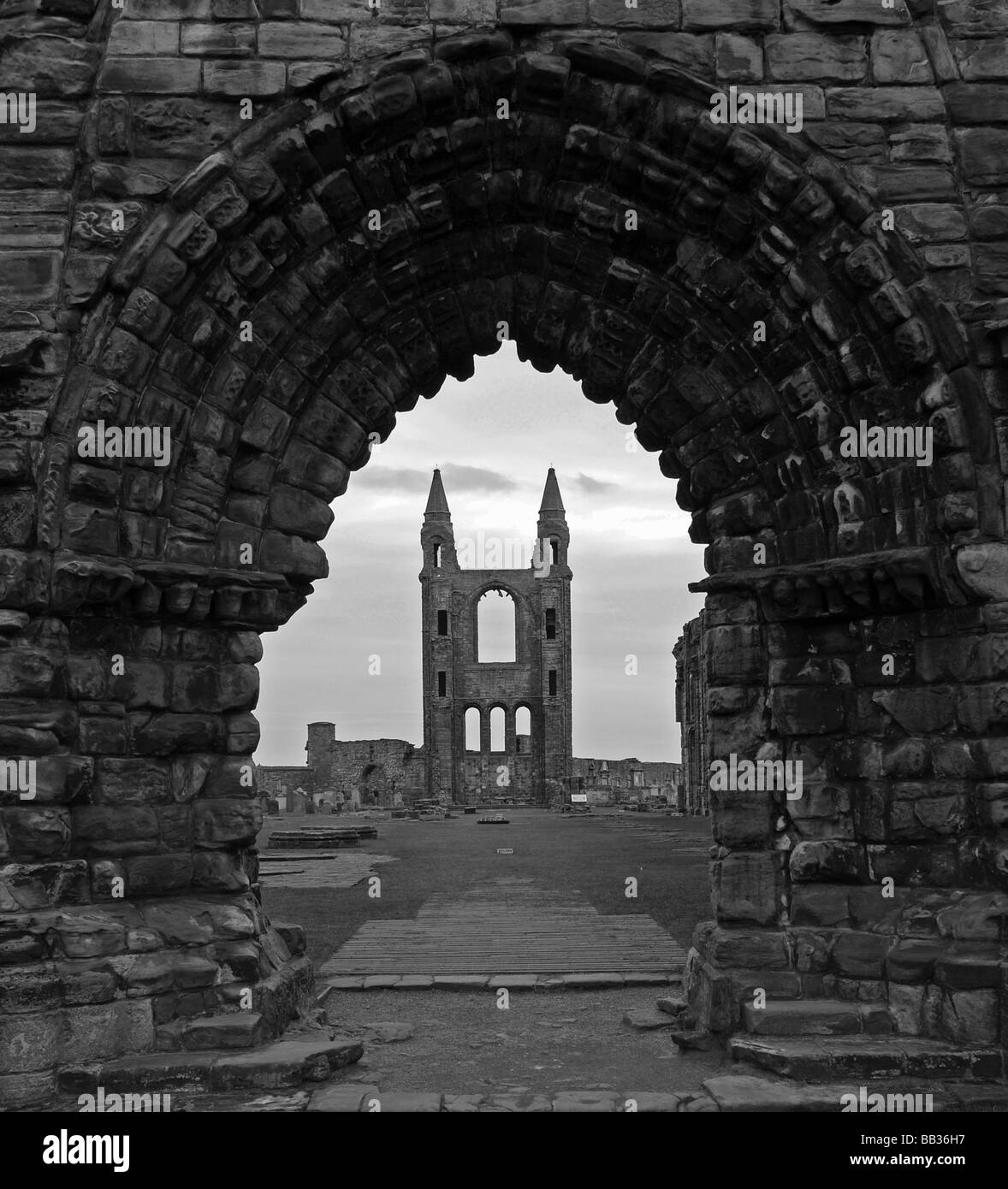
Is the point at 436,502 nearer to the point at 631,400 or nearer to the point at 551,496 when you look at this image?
the point at 551,496

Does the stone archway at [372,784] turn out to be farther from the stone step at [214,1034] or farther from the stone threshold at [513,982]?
the stone step at [214,1034]

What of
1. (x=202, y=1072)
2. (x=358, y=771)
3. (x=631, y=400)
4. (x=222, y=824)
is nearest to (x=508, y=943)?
(x=222, y=824)

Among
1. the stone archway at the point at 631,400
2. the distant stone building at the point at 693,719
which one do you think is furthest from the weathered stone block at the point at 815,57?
the distant stone building at the point at 693,719

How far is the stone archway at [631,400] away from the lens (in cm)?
605

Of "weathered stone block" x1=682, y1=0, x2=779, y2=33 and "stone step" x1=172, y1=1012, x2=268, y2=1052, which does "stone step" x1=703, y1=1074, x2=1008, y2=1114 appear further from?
"weathered stone block" x1=682, y1=0, x2=779, y2=33

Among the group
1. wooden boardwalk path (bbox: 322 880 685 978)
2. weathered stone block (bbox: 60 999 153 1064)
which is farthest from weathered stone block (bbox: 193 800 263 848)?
wooden boardwalk path (bbox: 322 880 685 978)

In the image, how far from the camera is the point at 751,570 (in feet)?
22.3

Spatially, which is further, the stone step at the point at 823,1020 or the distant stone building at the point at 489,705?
the distant stone building at the point at 489,705

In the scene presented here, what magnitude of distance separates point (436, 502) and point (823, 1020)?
54.7 m

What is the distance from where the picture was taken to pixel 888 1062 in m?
5.69

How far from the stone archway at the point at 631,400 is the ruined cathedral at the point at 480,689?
4762cm

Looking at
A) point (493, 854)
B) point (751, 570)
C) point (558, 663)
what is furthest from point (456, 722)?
point (751, 570)

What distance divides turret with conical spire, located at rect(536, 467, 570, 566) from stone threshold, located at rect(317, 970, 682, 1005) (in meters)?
50.2

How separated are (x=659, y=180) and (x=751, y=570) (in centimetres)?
229
